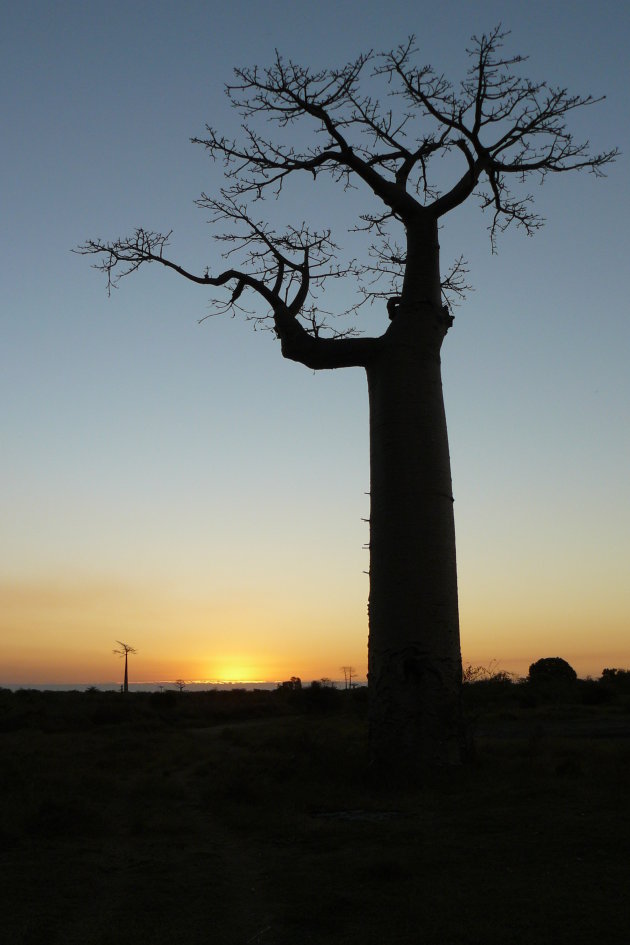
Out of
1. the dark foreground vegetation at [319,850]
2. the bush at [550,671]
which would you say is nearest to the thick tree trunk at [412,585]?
the dark foreground vegetation at [319,850]

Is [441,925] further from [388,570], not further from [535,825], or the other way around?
[388,570]

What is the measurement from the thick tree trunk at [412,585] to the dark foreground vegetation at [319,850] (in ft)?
1.12

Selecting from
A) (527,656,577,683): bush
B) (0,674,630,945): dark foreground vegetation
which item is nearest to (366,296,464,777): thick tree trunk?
(0,674,630,945): dark foreground vegetation

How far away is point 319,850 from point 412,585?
2708mm

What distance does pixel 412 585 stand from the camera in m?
7.26

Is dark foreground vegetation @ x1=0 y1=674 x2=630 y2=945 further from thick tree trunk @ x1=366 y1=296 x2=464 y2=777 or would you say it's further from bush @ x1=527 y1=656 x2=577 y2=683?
bush @ x1=527 y1=656 x2=577 y2=683

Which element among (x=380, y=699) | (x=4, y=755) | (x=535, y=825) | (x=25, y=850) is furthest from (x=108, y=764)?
(x=535, y=825)

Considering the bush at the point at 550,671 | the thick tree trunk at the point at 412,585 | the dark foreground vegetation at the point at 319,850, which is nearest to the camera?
the dark foreground vegetation at the point at 319,850

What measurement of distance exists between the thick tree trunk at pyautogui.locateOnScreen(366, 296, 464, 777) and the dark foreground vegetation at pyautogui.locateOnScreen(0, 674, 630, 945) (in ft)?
1.12

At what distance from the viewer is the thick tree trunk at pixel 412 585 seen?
7188 mm

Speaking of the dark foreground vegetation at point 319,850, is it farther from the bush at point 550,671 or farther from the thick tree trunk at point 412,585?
the bush at point 550,671

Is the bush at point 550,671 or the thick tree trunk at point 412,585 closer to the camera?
the thick tree trunk at point 412,585

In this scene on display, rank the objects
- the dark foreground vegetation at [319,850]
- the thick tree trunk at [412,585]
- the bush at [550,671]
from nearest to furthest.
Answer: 1. the dark foreground vegetation at [319,850]
2. the thick tree trunk at [412,585]
3. the bush at [550,671]

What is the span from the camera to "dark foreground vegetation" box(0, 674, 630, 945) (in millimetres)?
3549
